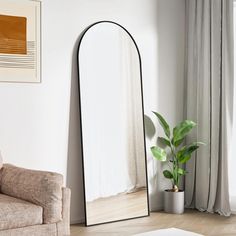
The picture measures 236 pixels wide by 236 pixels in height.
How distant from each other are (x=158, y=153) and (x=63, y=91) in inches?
46.8

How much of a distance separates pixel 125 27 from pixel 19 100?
1.35 meters

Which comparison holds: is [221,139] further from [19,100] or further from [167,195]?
[19,100]

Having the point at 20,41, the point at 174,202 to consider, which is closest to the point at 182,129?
the point at 174,202

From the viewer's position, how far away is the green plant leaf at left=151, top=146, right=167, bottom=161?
5176mm

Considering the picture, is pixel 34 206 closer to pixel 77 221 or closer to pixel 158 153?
pixel 77 221

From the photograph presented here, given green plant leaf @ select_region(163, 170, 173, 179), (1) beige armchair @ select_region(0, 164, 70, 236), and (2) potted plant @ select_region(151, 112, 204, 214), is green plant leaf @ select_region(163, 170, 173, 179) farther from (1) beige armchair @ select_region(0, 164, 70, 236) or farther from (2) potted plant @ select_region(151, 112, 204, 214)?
(1) beige armchair @ select_region(0, 164, 70, 236)

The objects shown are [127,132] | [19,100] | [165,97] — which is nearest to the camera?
[19,100]

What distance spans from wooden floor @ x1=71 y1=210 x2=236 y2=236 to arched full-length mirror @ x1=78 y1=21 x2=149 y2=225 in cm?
14

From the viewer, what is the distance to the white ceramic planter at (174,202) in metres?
5.25

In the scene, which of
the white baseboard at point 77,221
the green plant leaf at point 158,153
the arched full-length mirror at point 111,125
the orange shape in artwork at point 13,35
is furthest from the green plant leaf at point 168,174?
the orange shape in artwork at point 13,35

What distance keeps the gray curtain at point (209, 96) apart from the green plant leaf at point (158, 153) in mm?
420

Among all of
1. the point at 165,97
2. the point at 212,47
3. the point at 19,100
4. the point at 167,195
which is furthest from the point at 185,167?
the point at 19,100

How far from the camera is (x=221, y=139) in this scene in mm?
A: 5215

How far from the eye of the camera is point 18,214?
3.51m
